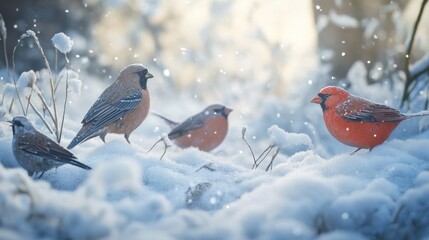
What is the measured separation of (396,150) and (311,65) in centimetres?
255

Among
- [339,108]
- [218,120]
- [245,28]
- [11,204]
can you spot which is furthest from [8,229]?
[245,28]

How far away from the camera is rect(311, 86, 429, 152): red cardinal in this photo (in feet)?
8.10

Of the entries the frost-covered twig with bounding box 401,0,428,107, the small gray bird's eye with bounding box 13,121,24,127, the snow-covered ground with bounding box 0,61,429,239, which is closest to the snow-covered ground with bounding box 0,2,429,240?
the snow-covered ground with bounding box 0,61,429,239

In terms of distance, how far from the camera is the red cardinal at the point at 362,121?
8.10ft

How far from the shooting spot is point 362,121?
8.14 feet

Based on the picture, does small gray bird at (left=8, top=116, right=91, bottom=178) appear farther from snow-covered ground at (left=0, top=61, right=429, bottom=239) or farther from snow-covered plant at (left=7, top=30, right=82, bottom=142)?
snow-covered plant at (left=7, top=30, right=82, bottom=142)

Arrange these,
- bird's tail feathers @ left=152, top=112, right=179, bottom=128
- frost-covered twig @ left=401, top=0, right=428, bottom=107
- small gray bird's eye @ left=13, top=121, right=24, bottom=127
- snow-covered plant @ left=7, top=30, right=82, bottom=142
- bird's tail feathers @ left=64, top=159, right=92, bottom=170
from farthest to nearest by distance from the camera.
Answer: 1. bird's tail feathers @ left=152, top=112, right=179, bottom=128
2. frost-covered twig @ left=401, top=0, right=428, bottom=107
3. snow-covered plant @ left=7, top=30, right=82, bottom=142
4. small gray bird's eye @ left=13, top=121, right=24, bottom=127
5. bird's tail feathers @ left=64, top=159, right=92, bottom=170

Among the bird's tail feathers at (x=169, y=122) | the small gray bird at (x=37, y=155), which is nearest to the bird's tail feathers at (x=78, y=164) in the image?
the small gray bird at (x=37, y=155)

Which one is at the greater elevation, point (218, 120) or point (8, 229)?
point (218, 120)

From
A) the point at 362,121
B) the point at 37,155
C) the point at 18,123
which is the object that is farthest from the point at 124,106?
the point at 362,121

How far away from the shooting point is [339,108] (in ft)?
8.40

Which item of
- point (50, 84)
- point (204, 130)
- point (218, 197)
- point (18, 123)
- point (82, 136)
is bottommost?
point (218, 197)

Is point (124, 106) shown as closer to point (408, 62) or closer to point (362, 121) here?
point (362, 121)

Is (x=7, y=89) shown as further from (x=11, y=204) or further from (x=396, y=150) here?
(x=396, y=150)
